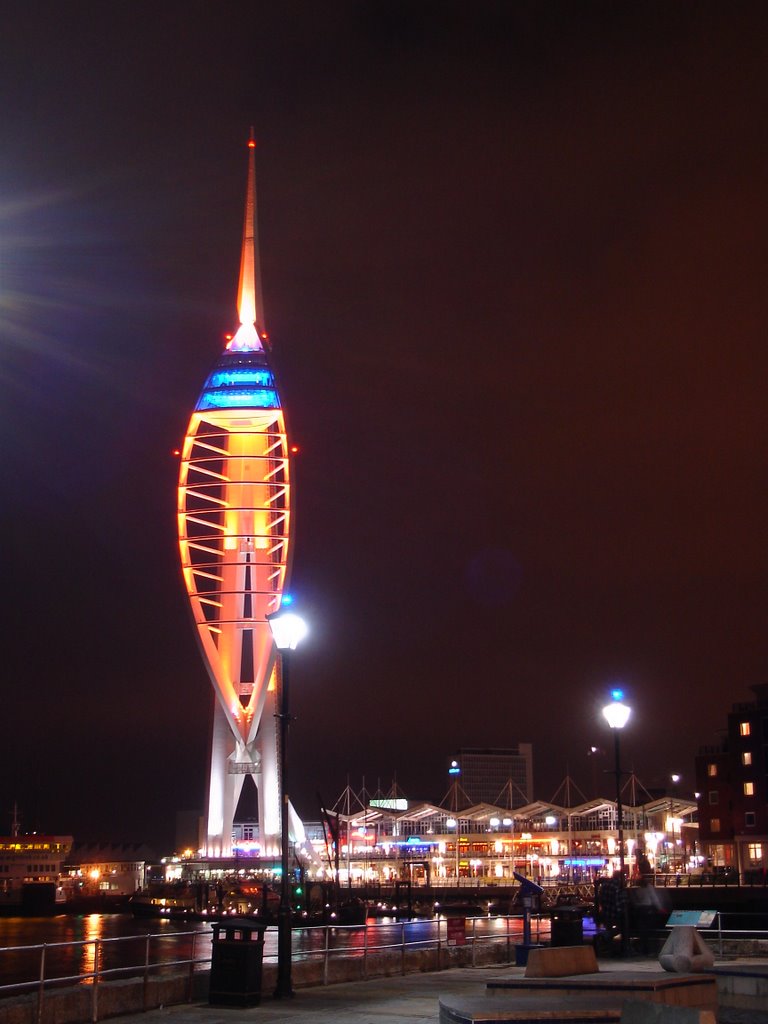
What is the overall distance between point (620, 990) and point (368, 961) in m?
8.07

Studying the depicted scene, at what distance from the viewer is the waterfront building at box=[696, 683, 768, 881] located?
82.6 meters

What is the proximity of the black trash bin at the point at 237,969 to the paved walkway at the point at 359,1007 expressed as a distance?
0.65ft

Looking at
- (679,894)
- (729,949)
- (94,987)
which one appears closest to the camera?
(94,987)

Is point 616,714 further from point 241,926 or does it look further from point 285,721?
point 241,926

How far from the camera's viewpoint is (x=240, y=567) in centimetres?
11938

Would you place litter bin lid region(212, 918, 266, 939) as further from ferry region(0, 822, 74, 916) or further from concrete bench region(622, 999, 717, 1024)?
ferry region(0, 822, 74, 916)

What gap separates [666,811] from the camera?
12238 centimetres

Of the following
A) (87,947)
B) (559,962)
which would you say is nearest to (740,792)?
(87,947)

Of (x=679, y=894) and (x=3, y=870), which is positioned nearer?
(x=679, y=894)

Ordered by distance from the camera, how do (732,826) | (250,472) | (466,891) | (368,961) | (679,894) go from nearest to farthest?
(368,961), (679,894), (732,826), (466,891), (250,472)

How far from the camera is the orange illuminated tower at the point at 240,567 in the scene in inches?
4609

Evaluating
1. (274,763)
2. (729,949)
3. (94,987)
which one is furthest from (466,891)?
(94,987)

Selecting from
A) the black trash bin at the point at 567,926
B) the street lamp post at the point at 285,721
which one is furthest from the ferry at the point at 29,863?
the street lamp post at the point at 285,721

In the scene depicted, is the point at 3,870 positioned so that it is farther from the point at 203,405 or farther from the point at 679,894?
the point at 679,894
